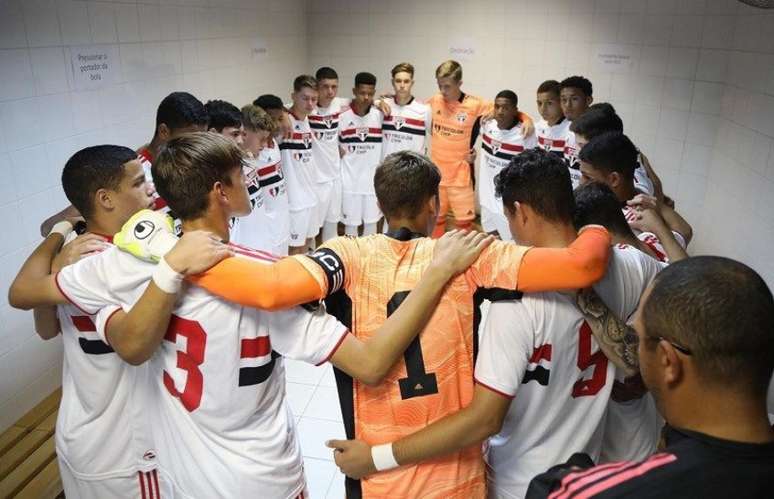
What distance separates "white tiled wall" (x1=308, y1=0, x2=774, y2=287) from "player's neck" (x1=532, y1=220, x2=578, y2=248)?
272 cm

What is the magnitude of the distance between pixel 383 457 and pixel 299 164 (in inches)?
160

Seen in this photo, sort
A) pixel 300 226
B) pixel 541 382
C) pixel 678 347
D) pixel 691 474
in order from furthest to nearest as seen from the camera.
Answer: pixel 300 226
pixel 541 382
pixel 678 347
pixel 691 474

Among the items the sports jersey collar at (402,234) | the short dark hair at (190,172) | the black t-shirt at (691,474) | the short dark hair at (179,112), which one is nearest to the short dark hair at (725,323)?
the black t-shirt at (691,474)

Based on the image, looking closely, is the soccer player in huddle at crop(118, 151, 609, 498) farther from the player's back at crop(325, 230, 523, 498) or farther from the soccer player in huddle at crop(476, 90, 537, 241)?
the soccer player in huddle at crop(476, 90, 537, 241)

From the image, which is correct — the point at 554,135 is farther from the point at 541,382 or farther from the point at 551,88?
the point at 541,382

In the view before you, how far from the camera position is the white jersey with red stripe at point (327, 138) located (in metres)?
5.50

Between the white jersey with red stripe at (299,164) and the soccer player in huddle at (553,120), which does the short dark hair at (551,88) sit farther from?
the white jersey with red stripe at (299,164)

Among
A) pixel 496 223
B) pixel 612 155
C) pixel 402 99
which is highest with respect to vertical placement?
pixel 402 99

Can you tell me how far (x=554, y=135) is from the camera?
198 inches

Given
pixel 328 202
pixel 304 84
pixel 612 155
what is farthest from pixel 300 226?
pixel 612 155

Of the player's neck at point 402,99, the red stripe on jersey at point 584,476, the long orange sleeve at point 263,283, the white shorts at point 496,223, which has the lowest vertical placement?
the white shorts at point 496,223

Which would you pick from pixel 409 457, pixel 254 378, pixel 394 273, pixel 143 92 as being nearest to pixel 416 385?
pixel 409 457

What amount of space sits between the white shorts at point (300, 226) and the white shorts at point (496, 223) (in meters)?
1.80

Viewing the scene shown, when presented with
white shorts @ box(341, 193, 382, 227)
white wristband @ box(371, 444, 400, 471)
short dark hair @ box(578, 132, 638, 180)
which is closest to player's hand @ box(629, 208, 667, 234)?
short dark hair @ box(578, 132, 638, 180)
